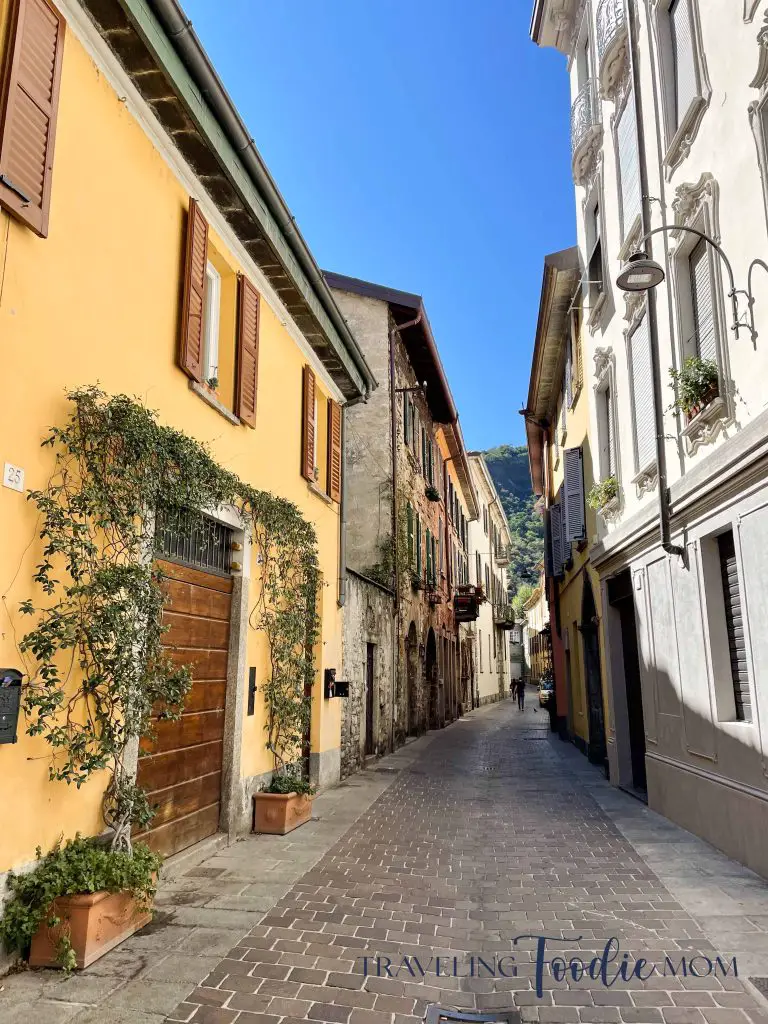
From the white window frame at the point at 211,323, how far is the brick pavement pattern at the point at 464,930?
4592 millimetres

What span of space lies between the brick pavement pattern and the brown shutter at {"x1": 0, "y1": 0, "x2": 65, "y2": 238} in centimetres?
432

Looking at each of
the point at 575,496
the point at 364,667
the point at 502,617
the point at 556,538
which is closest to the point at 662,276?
the point at 575,496

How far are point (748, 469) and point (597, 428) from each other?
228 inches

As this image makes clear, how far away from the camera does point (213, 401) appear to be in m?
6.55

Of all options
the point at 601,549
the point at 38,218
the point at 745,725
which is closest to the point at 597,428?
the point at 601,549

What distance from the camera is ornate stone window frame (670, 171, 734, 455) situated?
21.2ft

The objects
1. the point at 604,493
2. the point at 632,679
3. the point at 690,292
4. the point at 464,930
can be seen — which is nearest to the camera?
the point at 464,930

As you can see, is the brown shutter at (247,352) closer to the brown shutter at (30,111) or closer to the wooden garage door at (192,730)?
the wooden garage door at (192,730)

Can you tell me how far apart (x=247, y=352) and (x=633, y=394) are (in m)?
5.16

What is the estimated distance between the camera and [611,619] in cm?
1077

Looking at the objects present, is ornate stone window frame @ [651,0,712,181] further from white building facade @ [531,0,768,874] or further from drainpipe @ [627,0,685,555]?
drainpipe @ [627,0,685,555]

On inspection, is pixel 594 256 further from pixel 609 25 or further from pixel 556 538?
pixel 556 538

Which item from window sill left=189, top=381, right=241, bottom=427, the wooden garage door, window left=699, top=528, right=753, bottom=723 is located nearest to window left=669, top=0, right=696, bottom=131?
window left=699, top=528, right=753, bottom=723

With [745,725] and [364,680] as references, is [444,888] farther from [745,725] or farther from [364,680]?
[364,680]
